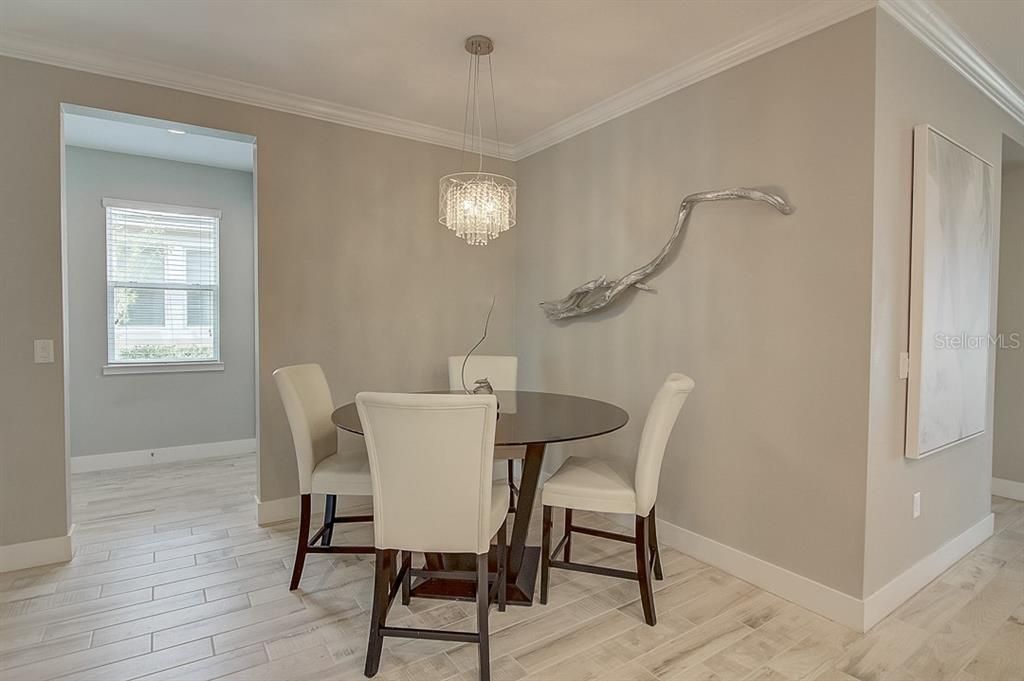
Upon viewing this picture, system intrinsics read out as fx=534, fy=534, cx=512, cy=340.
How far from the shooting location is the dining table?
214 cm

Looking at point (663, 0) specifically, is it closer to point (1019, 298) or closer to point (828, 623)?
point (828, 623)

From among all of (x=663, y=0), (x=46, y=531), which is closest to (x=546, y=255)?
(x=663, y=0)

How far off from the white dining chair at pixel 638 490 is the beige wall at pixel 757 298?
0.54 metres

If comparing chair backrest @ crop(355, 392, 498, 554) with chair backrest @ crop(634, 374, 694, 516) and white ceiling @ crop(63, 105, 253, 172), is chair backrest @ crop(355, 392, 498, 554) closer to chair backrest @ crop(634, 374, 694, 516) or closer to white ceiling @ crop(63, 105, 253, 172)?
chair backrest @ crop(634, 374, 694, 516)

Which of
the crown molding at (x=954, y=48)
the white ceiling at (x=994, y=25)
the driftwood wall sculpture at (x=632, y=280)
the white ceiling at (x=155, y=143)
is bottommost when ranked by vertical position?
the driftwood wall sculpture at (x=632, y=280)

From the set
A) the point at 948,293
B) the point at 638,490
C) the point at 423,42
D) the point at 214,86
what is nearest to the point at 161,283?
the point at 214,86

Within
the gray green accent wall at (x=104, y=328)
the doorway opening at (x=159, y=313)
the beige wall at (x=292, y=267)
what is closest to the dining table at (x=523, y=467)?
the beige wall at (x=292, y=267)

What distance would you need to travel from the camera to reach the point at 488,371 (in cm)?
359

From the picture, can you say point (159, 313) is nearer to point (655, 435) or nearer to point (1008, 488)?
point (655, 435)

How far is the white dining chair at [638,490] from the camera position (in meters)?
2.17

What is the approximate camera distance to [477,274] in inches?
161

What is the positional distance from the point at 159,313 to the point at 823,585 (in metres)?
5.20

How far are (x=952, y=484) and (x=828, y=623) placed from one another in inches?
45.3

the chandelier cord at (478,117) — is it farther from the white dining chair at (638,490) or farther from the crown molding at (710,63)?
the white dining chair at (638,490)
